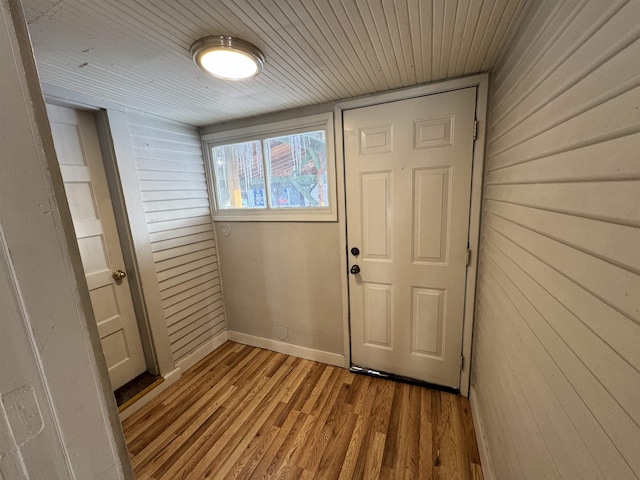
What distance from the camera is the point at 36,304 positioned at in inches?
14.5

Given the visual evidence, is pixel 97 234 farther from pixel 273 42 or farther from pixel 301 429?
pixel 301 429

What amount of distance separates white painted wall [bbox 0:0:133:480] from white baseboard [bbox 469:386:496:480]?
5.43 feet

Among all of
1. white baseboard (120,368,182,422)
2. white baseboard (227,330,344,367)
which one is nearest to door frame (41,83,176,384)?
white baseboard (120,368,182,422)

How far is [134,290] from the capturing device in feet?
6.27

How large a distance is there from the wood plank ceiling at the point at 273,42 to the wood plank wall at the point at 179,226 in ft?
1.40

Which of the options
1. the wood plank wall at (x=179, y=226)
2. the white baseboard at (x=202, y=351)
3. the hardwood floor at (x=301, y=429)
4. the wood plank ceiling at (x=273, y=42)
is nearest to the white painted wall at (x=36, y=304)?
the wood plank ceiling at (x=273, y=42)

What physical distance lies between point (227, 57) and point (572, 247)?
1.40m

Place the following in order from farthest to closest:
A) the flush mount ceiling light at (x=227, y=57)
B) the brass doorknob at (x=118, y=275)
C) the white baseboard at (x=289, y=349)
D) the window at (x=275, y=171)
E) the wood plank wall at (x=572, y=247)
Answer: the white baseboard at (x=289, y=349), the window at (x=275, y=171), the brass doorknob at (x=118, y=275), the flush mount ceiling light at (x=227, y=57), the wood plank wall at (x=572, y=247)

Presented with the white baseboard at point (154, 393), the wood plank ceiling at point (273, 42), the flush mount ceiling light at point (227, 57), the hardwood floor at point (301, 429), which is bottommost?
the hardwood floor at point (301, 429)

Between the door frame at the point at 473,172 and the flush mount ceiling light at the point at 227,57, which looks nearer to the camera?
the flush mount ceiling light at the point at 227,57

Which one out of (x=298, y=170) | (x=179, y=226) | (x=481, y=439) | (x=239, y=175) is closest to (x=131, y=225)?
(x=179, y=226)

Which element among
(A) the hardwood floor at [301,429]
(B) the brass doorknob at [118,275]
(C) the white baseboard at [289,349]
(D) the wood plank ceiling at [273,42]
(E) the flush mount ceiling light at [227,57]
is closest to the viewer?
(D) the wood plank ceiling at [273,42]

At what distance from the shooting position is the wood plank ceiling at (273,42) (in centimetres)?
86

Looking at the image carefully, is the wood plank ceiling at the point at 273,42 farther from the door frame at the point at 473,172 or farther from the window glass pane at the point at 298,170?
the window glass pane at the point at 298,170
